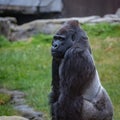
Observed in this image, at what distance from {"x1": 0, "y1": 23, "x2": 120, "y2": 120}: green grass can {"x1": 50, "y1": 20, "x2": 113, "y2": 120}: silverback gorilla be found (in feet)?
6.34

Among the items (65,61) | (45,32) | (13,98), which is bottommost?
(45,32)

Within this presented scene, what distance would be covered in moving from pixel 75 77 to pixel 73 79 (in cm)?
2

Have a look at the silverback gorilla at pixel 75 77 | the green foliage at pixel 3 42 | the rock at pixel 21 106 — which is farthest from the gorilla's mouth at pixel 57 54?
the green foliage at pixel 3 42

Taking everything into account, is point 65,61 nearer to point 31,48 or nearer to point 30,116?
point 30,116

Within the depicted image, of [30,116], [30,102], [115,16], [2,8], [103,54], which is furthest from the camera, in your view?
[2,8]

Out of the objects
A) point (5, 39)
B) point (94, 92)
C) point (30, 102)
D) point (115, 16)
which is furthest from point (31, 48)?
point (94, 92)

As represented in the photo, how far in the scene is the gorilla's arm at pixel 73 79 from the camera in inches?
162

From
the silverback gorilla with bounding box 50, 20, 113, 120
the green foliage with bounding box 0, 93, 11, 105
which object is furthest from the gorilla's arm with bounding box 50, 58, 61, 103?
the green foliage with bounding box 0, 93, 11, 105

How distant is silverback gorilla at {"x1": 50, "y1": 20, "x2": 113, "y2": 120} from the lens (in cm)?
414

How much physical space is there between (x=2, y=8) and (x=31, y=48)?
3373mm

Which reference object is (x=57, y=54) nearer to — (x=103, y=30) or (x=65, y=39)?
(x=65, y=39)

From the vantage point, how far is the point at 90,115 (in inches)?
171

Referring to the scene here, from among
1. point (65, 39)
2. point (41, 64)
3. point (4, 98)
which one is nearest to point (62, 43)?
point (65, 39)

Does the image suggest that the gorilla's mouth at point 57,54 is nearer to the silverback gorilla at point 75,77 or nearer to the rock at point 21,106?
the silverback gorilla at point 75,77
